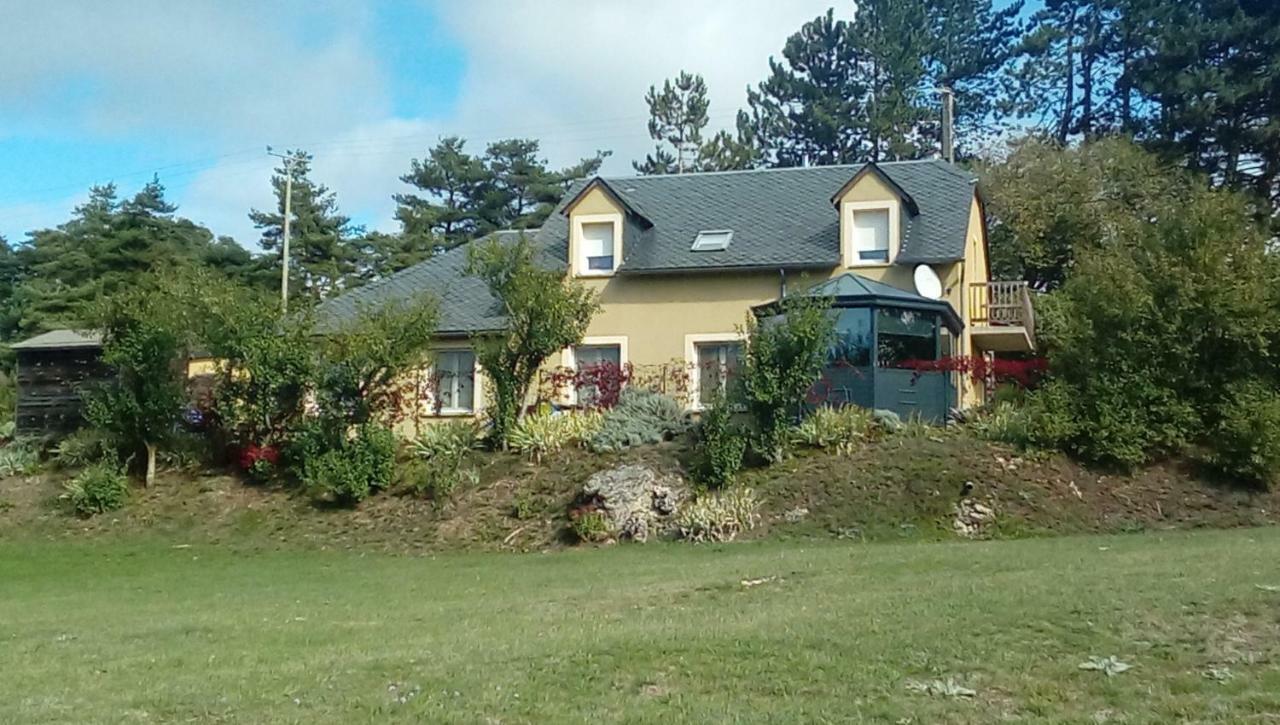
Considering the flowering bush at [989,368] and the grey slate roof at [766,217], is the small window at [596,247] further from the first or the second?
the flowering bush at [989,368]

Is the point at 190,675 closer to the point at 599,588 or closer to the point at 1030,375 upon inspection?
the point at 599,588

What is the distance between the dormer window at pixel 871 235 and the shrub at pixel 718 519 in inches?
380

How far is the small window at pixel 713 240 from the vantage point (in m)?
29.7

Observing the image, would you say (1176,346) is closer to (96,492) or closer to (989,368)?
(989,368)

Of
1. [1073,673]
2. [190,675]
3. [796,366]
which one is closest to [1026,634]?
[1073,673]

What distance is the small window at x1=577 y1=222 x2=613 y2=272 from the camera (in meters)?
30.1

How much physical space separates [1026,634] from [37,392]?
25234mm

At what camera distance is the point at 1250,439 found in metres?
19.9

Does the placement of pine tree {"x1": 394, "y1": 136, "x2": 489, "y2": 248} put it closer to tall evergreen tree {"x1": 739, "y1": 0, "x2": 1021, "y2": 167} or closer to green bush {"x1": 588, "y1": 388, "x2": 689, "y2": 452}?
tall evergreen tree {"x1": 739, "y1": 0, "x2": 1021, "y2": 167}

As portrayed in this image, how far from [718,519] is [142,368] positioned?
11747mm

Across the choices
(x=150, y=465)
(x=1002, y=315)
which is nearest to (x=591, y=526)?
(x=150, y=465)

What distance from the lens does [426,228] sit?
57656mm

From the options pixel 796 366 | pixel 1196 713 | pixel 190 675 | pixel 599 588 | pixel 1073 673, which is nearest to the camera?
pixel 1196 713

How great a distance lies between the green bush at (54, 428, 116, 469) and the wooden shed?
208cm
